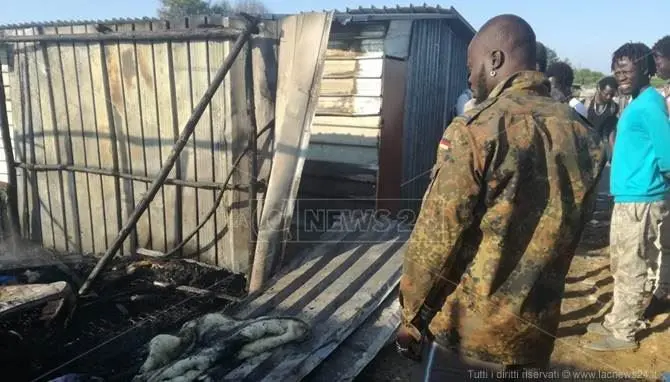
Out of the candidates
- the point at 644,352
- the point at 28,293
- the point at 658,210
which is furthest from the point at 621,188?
the point at 28,293

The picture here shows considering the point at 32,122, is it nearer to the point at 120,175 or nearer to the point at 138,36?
the point at 120,175

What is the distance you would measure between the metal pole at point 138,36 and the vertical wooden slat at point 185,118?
111mm

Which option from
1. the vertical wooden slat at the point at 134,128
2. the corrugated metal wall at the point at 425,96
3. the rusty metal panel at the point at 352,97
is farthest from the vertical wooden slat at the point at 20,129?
the corrugated metal wall at the point at 425,96

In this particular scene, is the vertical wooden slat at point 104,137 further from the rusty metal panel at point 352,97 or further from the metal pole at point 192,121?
the rusty metal panel at point 352,97

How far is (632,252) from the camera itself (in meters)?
3.62

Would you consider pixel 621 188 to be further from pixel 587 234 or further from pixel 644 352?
pixel 587 234

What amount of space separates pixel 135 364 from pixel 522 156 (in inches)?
117

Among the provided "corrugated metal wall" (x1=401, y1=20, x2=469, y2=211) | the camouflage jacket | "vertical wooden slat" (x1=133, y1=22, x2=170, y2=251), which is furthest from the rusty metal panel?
the camouflage jacket

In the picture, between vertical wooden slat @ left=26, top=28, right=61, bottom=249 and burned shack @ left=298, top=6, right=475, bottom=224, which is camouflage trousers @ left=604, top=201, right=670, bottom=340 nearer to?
burned shack @ left=298, top=6, right=475, bottom=224

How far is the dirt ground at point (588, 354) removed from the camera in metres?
3.48

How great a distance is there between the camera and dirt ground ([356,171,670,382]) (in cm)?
348

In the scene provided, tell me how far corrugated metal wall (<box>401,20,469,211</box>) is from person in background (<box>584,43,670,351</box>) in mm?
2943

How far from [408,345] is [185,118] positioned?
3.39 metres

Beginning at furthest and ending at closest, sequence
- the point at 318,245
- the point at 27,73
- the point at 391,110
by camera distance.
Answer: the point at 391,110
the point at 27,73
the point at 318,245
